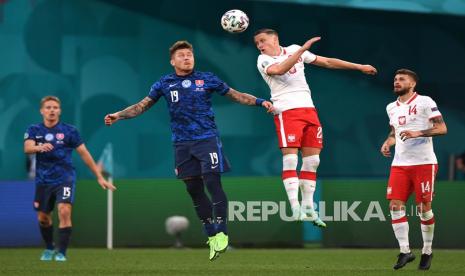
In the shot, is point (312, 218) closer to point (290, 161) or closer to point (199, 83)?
point (290, 161)

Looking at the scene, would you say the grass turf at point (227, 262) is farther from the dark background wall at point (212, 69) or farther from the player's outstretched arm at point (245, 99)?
the dark background wall at point (212, 69)

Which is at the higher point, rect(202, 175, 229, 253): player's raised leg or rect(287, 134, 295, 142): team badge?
rect(287, 134, 295, 142): team badge

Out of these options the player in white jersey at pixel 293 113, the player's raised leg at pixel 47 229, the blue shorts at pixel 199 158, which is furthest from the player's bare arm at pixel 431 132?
the player's raised leg at pixel 47 229

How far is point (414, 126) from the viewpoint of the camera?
47.0 ft

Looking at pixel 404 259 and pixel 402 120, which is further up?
pixel 402 120

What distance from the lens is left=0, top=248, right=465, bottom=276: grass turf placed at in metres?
13.6

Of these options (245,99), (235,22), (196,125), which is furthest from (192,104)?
(235,22)

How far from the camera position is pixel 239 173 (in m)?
29.5

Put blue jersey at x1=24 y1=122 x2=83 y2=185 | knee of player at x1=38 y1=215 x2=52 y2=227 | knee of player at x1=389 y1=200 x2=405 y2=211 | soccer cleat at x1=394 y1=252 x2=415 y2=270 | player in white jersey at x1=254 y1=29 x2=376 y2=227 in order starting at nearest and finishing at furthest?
player in white jersey at x1=254 y1=29 x2=376 y2=227, soccer cleat at x1=394 y1=252 x2=415 y2=270, knee of player at x1=389 y1=200 x2=405 y2=211, blue jersey at x1=24 y1=122 x2=83 y2=185, knee of player at x1=38 y1=215 x2=52 y2=227

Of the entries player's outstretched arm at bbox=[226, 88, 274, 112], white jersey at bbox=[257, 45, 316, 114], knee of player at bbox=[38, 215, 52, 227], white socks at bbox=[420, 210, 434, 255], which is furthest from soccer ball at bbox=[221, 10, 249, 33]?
knee of player at bbox=[38, 215, 52, 227]

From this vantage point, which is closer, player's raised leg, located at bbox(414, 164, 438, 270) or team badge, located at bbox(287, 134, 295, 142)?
team badge, located at bbox(287, 134, 295, 142)

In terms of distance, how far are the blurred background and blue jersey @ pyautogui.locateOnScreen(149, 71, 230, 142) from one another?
11939 millimetres

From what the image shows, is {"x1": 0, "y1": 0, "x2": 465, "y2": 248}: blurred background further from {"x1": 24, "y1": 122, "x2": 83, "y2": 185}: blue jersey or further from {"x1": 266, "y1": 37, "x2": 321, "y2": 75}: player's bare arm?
{"x1": 266, "y1": 37, "x2": 321, "y2": 75}: player's bare arm

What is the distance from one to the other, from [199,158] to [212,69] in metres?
16.0
